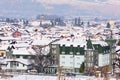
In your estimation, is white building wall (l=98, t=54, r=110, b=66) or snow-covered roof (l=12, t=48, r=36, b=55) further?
snow-covered roof (l=12, t=48, r=36, b=55)

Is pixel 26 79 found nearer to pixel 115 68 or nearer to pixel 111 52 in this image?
pixel 115 68

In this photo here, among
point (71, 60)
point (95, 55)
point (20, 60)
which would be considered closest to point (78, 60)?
point (71, 60)

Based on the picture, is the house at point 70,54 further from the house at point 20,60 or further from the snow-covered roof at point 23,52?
the house at point 20,60

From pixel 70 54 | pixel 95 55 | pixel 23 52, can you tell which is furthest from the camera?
pixel 23 52

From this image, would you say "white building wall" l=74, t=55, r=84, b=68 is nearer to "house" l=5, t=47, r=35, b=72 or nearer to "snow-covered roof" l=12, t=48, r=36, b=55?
"house" l=5, t=47, r=35, b=72

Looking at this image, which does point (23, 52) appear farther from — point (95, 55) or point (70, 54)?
point (95, 55)

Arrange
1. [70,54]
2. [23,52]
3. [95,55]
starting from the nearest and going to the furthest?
1. [95,55]
2. [70,54]
3. [23,52]

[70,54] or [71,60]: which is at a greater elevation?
[70,54]

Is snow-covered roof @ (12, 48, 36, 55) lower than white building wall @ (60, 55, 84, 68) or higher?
higher

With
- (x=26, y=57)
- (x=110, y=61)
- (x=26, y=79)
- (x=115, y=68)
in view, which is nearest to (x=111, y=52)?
(x=110, y=61)

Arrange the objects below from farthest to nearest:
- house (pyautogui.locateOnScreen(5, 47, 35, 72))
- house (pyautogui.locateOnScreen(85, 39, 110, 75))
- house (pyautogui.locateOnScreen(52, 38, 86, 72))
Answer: house (pyautogui.locateOnScreen(52, 38, 86, 72))
house (pyautogui.locateOnScreen(85, 39, 110, 75))
house (pyautogui.locateOnScreen(5, 47, 35, 72))

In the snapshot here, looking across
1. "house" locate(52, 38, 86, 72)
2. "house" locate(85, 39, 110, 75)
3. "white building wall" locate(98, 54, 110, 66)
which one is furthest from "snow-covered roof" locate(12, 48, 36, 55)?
"white building wall" locate(98, 54, 110, 66)
